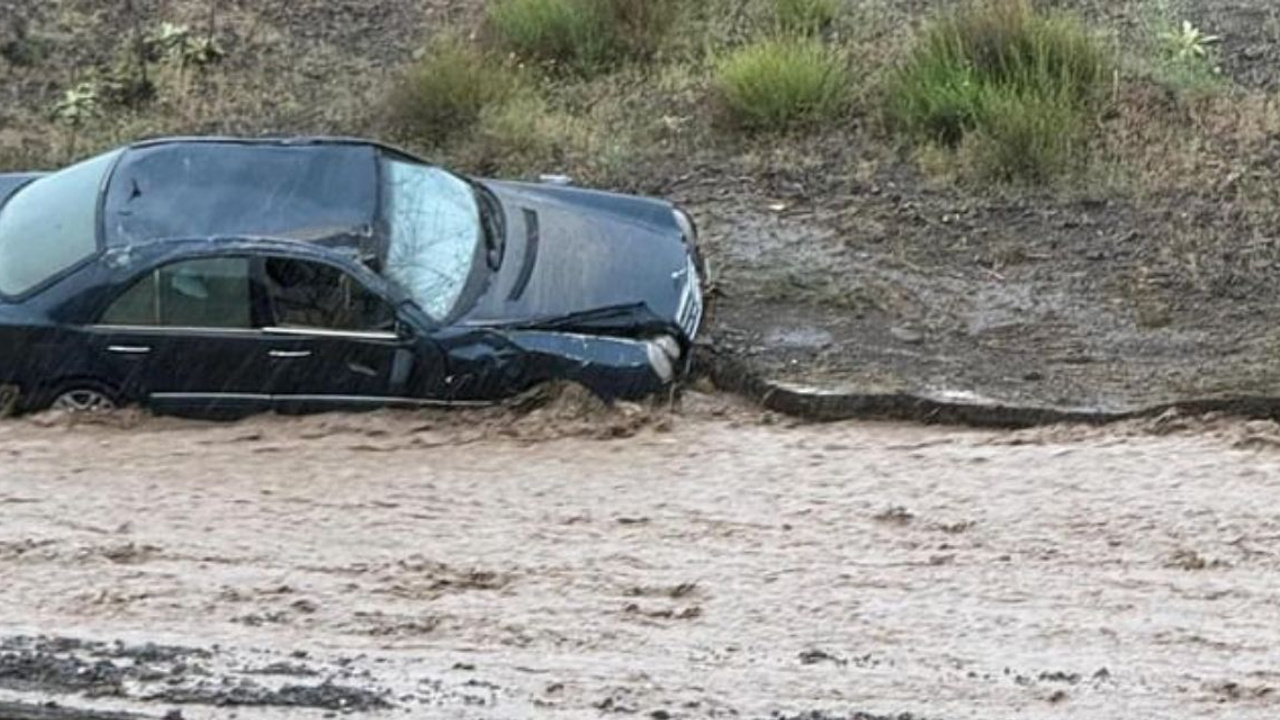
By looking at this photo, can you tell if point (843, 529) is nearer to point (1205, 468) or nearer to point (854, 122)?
point (1205, 468)

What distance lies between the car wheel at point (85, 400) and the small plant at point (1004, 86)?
18.6 feet

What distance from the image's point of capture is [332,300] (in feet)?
30.7

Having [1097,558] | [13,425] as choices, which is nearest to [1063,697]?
[1097,558]

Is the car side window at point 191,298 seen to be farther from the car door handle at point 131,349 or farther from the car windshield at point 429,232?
the car windshield at point 429,232

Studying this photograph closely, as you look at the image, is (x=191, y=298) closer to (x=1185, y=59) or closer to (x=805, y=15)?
(x=805, y=15)

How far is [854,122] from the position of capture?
13297mm

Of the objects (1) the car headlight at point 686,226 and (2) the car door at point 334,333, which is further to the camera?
(1) the car headlight at point 686,226

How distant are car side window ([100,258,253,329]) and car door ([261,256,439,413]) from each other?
133 millimetres

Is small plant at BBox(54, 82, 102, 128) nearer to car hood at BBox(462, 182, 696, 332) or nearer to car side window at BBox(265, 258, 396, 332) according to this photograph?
car hood at BBox(462, 182, 696, 332)

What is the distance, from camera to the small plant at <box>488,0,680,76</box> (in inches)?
562

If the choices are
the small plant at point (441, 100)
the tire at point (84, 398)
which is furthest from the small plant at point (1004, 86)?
the tire at point (84, 398)

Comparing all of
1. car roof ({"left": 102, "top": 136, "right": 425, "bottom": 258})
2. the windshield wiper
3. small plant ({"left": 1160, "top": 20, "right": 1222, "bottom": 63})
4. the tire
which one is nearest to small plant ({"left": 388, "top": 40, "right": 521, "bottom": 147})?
the windshield wiper

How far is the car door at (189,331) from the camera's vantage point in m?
9.30

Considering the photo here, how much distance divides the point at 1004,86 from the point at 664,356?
4.38 meters
